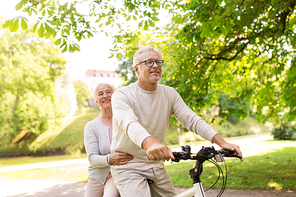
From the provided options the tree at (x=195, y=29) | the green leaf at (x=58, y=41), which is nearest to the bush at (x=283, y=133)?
the tree at (x=195, y=29)

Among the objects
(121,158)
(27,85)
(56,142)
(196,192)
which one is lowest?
(56,142)

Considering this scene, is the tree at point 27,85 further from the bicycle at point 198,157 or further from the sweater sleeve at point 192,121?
the bicycle at point 198,157

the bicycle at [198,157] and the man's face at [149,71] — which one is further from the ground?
the man's face at [149,71]

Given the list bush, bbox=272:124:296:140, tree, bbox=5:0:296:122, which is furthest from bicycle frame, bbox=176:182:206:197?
bush, bbox=272:124:296:140

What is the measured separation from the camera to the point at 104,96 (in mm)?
3322

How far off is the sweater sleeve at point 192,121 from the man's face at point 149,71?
331mm

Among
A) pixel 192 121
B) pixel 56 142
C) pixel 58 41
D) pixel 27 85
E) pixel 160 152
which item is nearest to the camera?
pixel 160 152

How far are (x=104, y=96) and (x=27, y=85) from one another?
1281 inches

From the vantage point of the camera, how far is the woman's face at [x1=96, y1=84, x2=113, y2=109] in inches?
130

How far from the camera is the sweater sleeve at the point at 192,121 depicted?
2281 mm

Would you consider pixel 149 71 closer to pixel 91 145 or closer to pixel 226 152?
pixel 226 152

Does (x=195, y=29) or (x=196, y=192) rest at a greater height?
(x=195, y=29)

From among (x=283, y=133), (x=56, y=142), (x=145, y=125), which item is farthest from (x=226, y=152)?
(x=56, y=142)

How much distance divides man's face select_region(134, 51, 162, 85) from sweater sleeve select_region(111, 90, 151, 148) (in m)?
0.23
